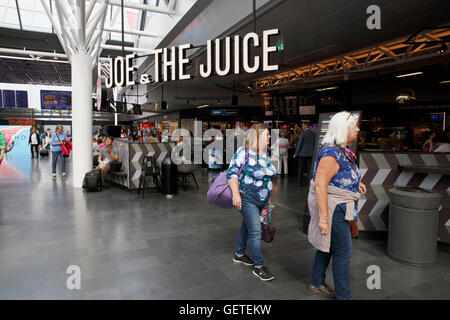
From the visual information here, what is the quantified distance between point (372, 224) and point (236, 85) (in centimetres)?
1293

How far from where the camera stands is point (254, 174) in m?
2.90

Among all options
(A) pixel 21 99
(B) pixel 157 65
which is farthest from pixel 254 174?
(A) pixel 21 99

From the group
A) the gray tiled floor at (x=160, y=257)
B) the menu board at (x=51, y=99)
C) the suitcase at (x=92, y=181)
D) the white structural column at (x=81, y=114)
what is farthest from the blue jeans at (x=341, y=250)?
the menu board at (x=51, y=99)

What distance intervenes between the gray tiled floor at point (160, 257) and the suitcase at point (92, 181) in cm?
128

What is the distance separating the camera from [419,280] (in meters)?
2.95

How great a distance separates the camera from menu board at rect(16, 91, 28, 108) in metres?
22.8

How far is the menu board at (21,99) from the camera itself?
22844 millimetres

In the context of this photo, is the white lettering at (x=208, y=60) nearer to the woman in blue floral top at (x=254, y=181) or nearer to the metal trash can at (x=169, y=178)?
the woman in blue floral top at (x=254, y=181)

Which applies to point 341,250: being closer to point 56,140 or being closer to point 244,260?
point 244,260

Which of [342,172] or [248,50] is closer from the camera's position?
[342,172]

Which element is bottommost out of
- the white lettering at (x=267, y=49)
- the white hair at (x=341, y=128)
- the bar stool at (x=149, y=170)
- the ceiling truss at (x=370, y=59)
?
the bar stool at (x=149, y=170)

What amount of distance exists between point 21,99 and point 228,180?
26291 mm

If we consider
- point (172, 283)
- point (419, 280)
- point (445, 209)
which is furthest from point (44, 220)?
point (445, 209)
